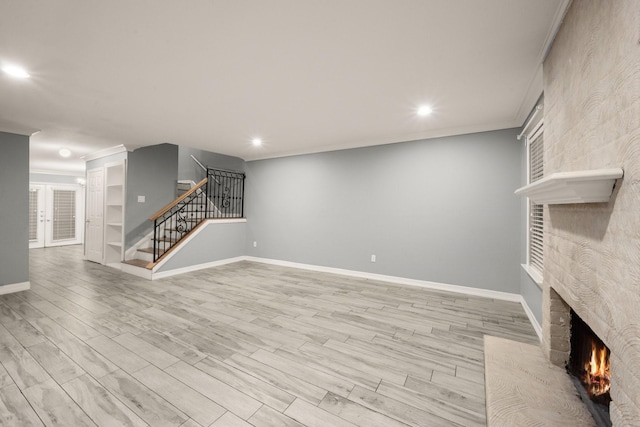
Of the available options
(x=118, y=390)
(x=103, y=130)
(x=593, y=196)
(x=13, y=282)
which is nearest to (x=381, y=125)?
(x=593, y=196)

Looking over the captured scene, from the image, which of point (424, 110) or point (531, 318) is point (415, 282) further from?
point (424, 110)

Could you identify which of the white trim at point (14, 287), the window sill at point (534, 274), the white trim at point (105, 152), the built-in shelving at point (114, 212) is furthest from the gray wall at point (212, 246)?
the window sill at point (534, 274)

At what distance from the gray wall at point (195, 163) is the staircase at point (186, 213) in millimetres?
473

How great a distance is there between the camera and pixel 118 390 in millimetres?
1771

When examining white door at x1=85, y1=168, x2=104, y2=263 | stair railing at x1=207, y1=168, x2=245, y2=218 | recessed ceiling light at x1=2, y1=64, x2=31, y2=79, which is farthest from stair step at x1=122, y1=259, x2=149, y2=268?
recessed ceiling light at x1=2, y1=64, x2=31, y2=79

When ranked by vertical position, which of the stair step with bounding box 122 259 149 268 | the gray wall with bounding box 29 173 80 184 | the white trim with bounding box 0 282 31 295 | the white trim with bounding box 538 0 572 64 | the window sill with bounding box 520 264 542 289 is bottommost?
the white trim with bounding box 0 282 31 295

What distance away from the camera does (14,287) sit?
3910 millimetres

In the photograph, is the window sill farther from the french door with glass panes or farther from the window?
the french door with glass panes

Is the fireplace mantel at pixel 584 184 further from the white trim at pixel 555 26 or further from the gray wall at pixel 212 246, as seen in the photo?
the gray wall at pixel 212 246

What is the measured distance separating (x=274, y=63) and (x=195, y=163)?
6152 mm

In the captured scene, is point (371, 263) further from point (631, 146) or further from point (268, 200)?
point (631, 146)

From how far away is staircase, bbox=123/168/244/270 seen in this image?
5.01 m

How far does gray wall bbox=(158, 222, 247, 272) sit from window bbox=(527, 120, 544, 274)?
533 centimetres

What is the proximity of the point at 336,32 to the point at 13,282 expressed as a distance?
18.2ft
